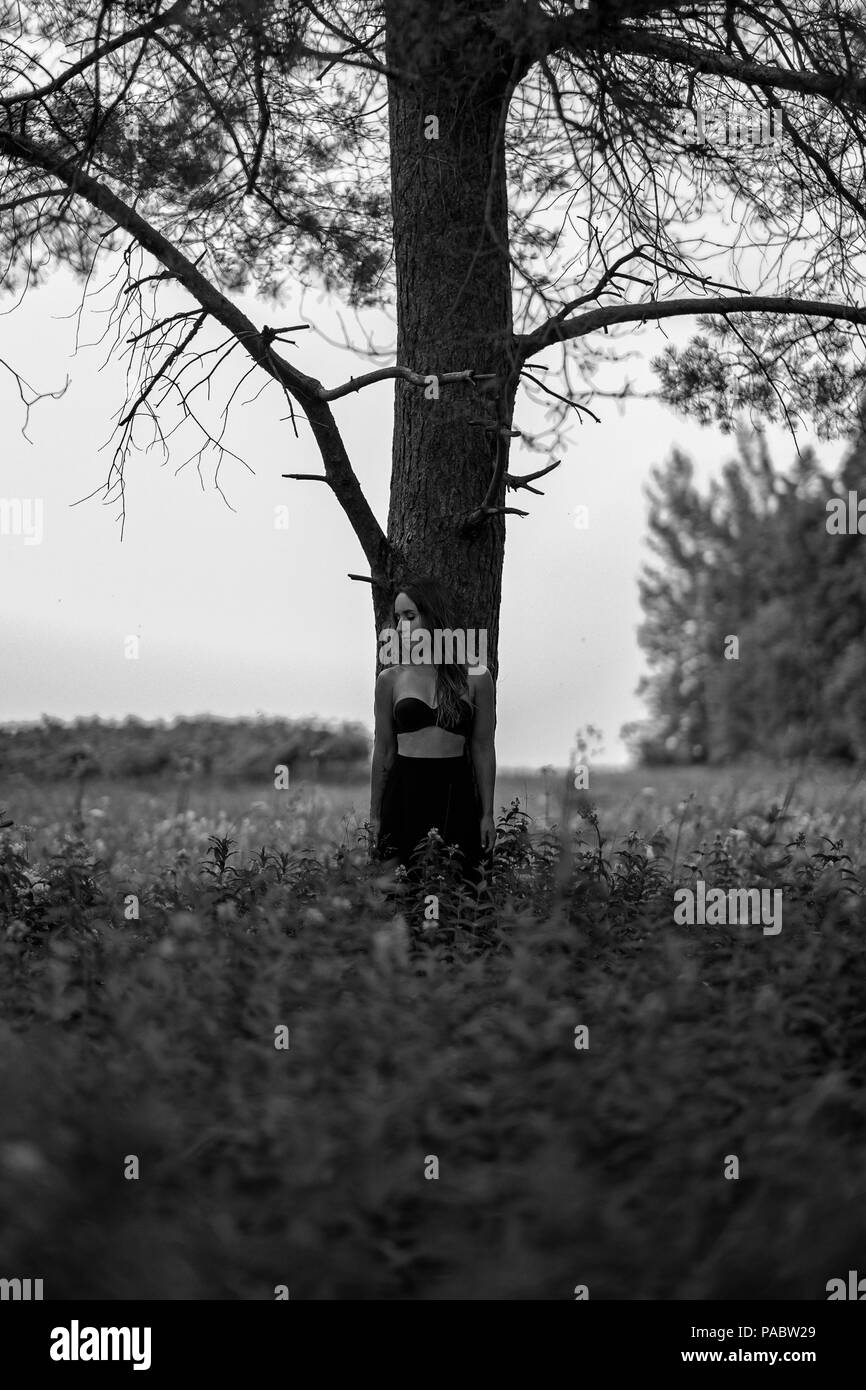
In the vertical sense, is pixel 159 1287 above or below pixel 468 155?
below

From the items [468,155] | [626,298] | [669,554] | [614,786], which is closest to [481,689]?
[626,298]

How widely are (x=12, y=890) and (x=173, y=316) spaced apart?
3.34m

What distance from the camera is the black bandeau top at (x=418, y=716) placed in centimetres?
670

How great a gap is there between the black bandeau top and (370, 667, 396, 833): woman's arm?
6 centimetres

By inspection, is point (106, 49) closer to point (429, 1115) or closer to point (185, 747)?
point (429, 1115)

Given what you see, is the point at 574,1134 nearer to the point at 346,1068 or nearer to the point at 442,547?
the point at 346,1068

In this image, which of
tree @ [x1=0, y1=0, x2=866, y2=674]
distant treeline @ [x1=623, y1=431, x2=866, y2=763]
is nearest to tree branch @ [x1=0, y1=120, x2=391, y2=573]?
tree @ [x1=0, y1=0, x2=866, y2=674]

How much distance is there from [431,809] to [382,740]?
1.54 ft

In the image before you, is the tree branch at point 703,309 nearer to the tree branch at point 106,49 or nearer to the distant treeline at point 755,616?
the tree branch at point 106,49

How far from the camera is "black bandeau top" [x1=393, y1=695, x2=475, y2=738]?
6703mm

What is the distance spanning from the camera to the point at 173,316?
24.3 feet

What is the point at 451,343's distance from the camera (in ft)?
23.8

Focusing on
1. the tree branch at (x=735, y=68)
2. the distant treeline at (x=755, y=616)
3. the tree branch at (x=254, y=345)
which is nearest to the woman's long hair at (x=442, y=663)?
the tree branch at (x=254, y=345)

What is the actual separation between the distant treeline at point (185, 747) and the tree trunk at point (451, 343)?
10314 millimetres
